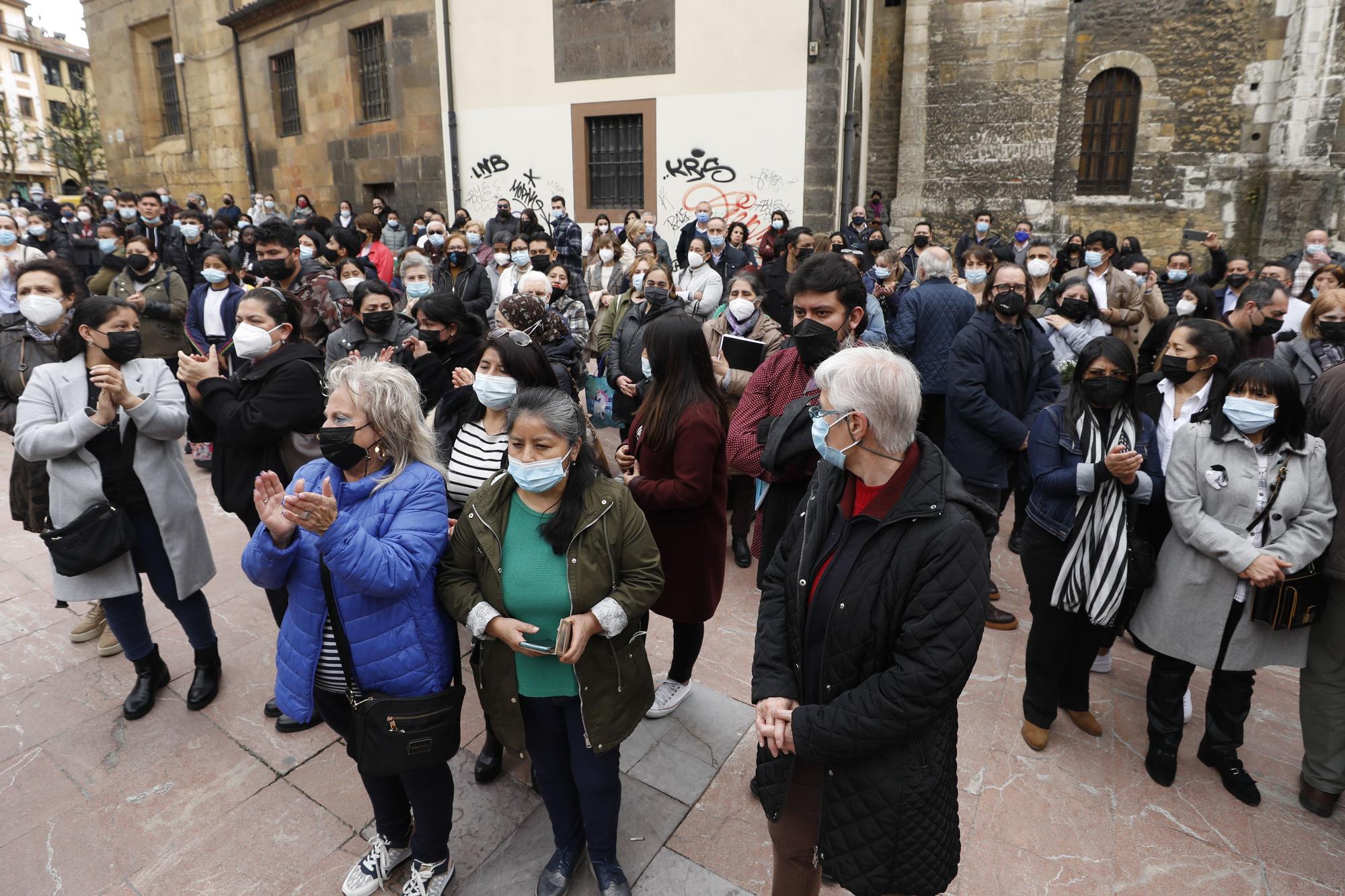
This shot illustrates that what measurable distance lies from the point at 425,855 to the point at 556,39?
44.7 ft

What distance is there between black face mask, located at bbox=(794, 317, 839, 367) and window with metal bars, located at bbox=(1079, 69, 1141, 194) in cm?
1512

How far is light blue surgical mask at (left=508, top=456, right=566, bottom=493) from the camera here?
2.33 meters

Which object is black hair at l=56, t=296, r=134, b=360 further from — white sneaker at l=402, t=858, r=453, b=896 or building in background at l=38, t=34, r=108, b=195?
building in background at l=38, t=34, r=108, b=195

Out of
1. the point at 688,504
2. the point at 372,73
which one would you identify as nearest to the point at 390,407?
the point at 688,504

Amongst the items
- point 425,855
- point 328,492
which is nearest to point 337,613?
point 328,492

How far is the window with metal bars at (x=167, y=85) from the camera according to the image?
2231cm

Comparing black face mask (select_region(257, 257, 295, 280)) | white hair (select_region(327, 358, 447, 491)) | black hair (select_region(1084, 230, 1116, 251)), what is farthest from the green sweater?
black hair (select_region(1084, 230, 1116, 251))

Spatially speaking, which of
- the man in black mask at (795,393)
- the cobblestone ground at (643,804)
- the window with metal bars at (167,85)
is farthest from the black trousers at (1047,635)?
the window with metal bars at (167,85)

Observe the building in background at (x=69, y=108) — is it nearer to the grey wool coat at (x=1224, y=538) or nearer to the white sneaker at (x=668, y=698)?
the white sneaker at (x=668, y=698)

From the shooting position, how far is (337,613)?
231 centimetres

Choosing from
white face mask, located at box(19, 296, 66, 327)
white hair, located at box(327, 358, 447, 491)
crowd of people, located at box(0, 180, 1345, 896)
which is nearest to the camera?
crowd of people, located at box(0, 180, 1345, 896)

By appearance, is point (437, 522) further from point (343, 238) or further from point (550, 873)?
point (343, 238)

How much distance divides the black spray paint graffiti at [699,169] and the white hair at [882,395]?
36.7ft

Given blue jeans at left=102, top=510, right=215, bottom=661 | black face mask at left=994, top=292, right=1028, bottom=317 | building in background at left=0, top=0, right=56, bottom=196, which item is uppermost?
building in background at left=0, top=0, right=56, bottom=196
